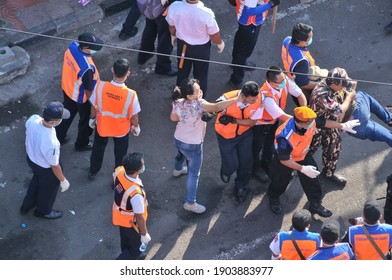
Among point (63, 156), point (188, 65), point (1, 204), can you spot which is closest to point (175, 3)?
point (188, 65)

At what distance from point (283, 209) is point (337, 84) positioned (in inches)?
60.5

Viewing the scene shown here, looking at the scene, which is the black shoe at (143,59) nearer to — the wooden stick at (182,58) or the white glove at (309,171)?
the wooden stick at (182,58)

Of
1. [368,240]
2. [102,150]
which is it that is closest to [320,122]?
[368,240]

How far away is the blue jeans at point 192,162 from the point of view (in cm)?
769

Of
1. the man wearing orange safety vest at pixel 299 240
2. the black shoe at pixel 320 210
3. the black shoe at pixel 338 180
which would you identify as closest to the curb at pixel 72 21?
the black shoe at pixel 338 180

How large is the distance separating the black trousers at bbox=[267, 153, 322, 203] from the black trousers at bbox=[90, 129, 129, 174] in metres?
1.63

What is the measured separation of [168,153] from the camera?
29.0 feet

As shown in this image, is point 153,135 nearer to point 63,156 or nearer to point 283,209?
point 63,156

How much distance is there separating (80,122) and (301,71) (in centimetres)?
258

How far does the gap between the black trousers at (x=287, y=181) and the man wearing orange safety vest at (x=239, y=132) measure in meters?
0.32

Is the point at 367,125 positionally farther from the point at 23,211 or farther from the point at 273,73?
the point at 23,211

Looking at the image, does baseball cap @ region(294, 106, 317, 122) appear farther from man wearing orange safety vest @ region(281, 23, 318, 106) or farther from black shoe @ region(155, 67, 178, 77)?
black shoe @ region(155, 67, 178, 77)

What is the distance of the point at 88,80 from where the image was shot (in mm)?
7980

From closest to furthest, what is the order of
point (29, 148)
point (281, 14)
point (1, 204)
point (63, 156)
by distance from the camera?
point (29, 148)
point (1, 204)
point (63, 156)
point (281, 14)
